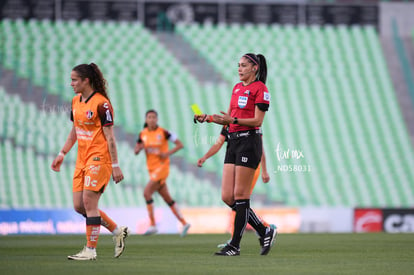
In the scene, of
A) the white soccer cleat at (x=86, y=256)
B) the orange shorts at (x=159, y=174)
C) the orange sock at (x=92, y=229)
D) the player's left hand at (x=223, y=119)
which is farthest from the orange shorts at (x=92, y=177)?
the orange shorts at (x=159, y=174)

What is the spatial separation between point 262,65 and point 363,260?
2582 mm

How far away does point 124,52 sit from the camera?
1016 inches

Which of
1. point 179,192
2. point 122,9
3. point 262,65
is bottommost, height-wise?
point 179,192

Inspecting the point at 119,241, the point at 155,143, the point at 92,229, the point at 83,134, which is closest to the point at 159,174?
the point at 155,143

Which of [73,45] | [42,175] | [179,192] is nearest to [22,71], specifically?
[73,45]

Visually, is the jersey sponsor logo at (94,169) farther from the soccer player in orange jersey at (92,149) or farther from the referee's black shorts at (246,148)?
the referee's black shorts at (246,148)

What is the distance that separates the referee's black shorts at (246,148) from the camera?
936cm

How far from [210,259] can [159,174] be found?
7.47m

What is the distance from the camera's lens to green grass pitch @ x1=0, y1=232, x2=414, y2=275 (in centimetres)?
755

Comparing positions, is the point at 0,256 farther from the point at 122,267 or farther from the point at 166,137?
the point at 166,137

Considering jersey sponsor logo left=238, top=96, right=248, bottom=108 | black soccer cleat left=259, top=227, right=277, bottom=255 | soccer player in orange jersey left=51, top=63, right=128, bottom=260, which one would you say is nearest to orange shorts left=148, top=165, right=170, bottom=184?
black soccer cleat left=259, top=227, right=277, bottom=255

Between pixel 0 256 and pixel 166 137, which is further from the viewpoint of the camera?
pixel 166 137

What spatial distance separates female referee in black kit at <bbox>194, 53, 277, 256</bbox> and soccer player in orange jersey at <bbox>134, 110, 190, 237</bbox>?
6.80 meters

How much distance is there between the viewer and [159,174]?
54.0 ft
